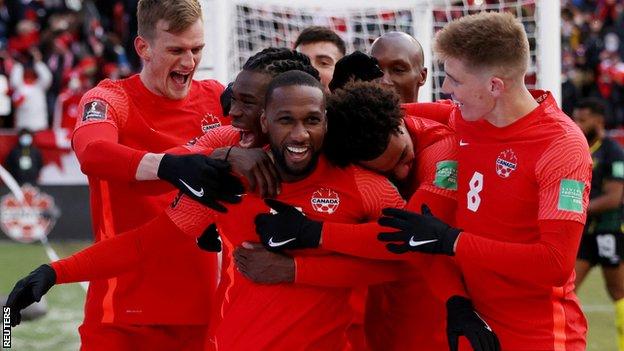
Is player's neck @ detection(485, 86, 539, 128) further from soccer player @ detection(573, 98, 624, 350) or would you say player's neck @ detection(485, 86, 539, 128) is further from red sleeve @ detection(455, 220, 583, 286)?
soccer player @ detection(573, 98, 624, 350)

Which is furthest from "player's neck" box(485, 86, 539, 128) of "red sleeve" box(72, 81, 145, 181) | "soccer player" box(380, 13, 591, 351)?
"red sleeve" box(72, 81, 145, 181)

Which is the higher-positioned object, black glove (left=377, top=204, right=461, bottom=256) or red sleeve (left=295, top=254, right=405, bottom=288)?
black glove (left=377, top=204, right=461, bottom=256)

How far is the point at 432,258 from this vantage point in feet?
13.9

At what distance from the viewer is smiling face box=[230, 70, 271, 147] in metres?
4.21

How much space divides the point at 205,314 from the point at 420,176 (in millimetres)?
1313

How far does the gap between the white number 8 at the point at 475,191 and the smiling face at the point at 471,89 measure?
0.21 meters

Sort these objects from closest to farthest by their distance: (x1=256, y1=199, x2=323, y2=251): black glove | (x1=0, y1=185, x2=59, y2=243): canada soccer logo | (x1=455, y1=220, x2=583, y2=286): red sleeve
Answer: (x1=455, y1=220, x2=583, y2=286): red sleeve → (x1=256, y1=199, x2=323, y2=251): black glove → (x1=0, y1=185, x2=59, y2=243): canada soccer logo

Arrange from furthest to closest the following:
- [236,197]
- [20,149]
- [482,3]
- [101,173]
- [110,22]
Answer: [110,22], [20,149], [482,3], [101,173], [236,197]

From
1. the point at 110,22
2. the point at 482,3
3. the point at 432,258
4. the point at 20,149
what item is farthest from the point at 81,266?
the point at 110,22

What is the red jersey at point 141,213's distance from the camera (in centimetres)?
488

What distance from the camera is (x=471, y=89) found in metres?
3.99

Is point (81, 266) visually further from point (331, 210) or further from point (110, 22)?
point (110, 22)

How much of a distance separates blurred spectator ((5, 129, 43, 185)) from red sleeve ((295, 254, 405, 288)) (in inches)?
437

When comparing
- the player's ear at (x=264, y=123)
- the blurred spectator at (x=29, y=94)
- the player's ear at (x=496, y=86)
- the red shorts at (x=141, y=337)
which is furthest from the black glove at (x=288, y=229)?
the blurred spectator at (x=29, y=94)
